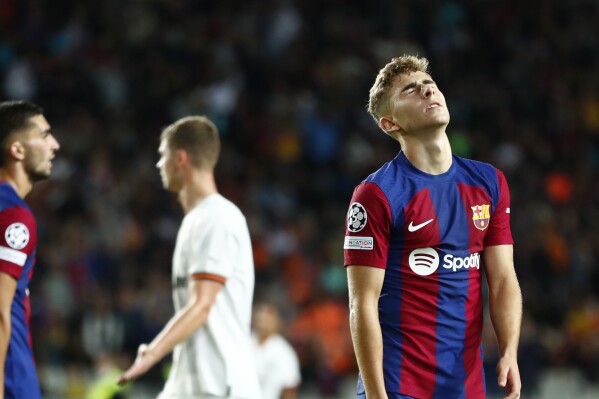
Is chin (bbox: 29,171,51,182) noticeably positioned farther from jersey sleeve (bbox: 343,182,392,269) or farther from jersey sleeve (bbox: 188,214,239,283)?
jersey sleeve (bbox: 343,182,392,269)

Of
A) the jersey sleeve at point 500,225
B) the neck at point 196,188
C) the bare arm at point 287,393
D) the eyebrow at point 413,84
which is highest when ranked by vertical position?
the eyebrow at point 413,84

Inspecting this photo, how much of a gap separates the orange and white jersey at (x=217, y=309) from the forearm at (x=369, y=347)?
4.81 feet

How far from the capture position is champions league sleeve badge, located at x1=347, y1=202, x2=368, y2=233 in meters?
4.65

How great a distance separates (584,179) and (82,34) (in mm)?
7724

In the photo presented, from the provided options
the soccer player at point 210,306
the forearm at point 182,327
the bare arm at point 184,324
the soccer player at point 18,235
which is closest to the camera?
the soccer player at point 18,235

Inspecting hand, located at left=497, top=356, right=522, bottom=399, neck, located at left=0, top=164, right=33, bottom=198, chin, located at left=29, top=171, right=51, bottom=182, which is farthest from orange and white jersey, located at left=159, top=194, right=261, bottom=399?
hand, located at left=497, top=356, right=522, bottom=399

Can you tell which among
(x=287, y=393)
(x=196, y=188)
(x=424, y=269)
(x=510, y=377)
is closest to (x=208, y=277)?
(x=196, y=188)

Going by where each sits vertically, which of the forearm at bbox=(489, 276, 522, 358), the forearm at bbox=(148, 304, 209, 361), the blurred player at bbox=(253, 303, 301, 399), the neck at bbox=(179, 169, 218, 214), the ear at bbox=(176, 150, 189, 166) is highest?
the ear at bbox=(176, 150, 189, 166)

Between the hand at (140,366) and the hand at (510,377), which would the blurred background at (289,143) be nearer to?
the hand at (140,366)

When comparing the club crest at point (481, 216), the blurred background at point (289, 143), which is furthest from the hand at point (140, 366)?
the blurred background at point (289, 143)

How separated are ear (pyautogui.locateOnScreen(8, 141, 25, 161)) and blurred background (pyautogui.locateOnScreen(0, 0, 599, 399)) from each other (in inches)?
204

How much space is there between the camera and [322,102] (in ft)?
51.2

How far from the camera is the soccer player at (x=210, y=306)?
229 inches

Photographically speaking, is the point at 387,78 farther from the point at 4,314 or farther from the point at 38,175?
the point at 4,314
